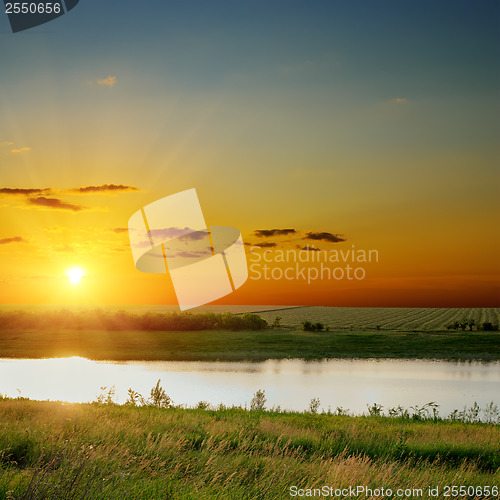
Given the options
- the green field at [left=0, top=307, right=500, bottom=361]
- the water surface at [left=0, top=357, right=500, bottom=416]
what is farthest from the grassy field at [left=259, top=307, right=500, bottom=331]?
the water surface at [left=0, top=357, right=500, bottom=416]

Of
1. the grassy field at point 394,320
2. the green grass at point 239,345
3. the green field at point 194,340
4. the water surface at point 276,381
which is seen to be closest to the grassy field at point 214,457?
the water surface at point 276,381

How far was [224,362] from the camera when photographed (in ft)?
178

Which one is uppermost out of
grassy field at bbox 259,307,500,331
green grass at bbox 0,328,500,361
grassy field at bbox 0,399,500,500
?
grassy field at bbox 0,399,500,500

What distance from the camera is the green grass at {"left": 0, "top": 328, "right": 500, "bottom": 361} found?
60.5 meters

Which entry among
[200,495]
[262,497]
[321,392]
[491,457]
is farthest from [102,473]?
[321,392]

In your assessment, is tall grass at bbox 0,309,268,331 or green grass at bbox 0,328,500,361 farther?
tall grass at bbox 0,309,268,331

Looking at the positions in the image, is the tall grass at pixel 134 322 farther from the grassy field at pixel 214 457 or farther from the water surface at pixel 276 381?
the grassy field at pixel 214 457

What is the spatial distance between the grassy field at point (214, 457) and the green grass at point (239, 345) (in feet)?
144

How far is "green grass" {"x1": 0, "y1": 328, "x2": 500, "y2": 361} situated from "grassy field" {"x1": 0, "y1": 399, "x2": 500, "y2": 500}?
43.8 metres

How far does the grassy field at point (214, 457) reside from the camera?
6438 millimetres

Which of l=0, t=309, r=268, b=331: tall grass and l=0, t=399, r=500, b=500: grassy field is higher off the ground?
l=0, t=399, r=500, b=500: grassy field

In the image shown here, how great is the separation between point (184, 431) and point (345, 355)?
2016 inches

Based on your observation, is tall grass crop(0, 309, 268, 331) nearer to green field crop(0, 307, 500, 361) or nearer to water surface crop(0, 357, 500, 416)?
green field crop(0, 307, 500, 361)

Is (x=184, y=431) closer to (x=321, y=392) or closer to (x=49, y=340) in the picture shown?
(x=321, y=392)
